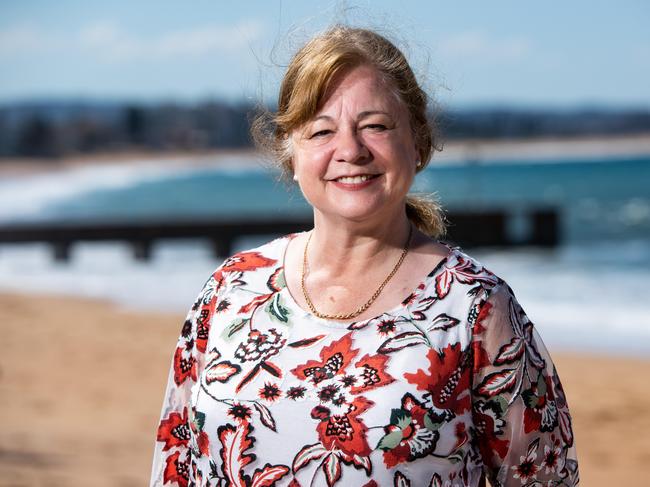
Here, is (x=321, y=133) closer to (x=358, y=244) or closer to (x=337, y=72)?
(x=337, y=72)

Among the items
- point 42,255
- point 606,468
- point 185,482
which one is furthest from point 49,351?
point 42,255

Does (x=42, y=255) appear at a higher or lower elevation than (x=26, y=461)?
higher

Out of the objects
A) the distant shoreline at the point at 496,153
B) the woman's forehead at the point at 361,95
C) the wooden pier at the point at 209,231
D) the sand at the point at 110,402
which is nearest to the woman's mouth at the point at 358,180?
the woman's forehead at the point at 361,95

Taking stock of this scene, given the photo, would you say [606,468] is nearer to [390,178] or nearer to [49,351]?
[390,178]

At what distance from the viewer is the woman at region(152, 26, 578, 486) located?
6.22ft

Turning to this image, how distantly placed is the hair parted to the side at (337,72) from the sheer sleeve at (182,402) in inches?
14.8

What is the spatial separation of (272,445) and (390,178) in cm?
54

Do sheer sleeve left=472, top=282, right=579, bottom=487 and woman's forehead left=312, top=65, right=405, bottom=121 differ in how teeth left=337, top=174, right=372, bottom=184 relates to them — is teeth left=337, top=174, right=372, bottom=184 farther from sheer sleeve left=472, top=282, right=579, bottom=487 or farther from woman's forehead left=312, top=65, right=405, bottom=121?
sheer sleeve left=472, top=282, right=579, bottom=487

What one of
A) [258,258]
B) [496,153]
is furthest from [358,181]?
[496,153]

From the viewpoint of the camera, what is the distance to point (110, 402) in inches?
306

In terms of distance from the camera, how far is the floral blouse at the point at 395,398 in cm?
188

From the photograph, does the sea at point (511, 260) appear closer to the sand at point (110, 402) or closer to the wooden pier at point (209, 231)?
the wooden pier at point (209, 231)

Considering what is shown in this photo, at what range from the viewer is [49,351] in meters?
9.91

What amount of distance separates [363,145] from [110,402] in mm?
6158
